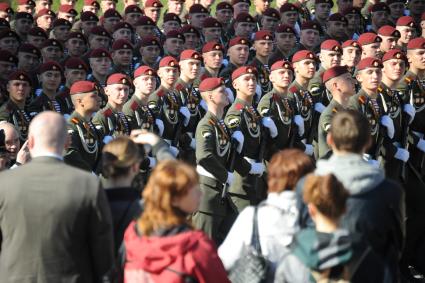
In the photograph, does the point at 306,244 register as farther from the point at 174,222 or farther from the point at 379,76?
the point at 379,76

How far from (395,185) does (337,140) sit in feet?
1.21

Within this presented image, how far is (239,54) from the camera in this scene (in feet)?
42.8

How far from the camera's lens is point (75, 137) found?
9695mm

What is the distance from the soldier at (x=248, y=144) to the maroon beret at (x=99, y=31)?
4099mm

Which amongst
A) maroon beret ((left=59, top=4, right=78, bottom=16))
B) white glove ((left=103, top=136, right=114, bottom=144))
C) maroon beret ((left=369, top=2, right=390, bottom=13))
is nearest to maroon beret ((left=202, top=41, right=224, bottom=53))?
white glove ((left=103, top=136, right=114, bottom=144))

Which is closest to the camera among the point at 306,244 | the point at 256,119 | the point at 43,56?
the point at 306,244

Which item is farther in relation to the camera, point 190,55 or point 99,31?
point 99,31

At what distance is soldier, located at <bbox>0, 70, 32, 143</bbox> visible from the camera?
10.6 m

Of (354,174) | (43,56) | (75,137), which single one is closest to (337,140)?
(354,174)

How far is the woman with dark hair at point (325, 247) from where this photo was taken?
5.00m

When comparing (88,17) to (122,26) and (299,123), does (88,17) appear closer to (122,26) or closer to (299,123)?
(122,26)

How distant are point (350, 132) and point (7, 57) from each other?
781 cm

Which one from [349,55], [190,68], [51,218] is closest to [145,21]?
[190,68]

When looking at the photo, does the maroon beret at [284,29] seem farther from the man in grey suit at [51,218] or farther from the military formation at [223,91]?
the man in grey suit at [51,218]
